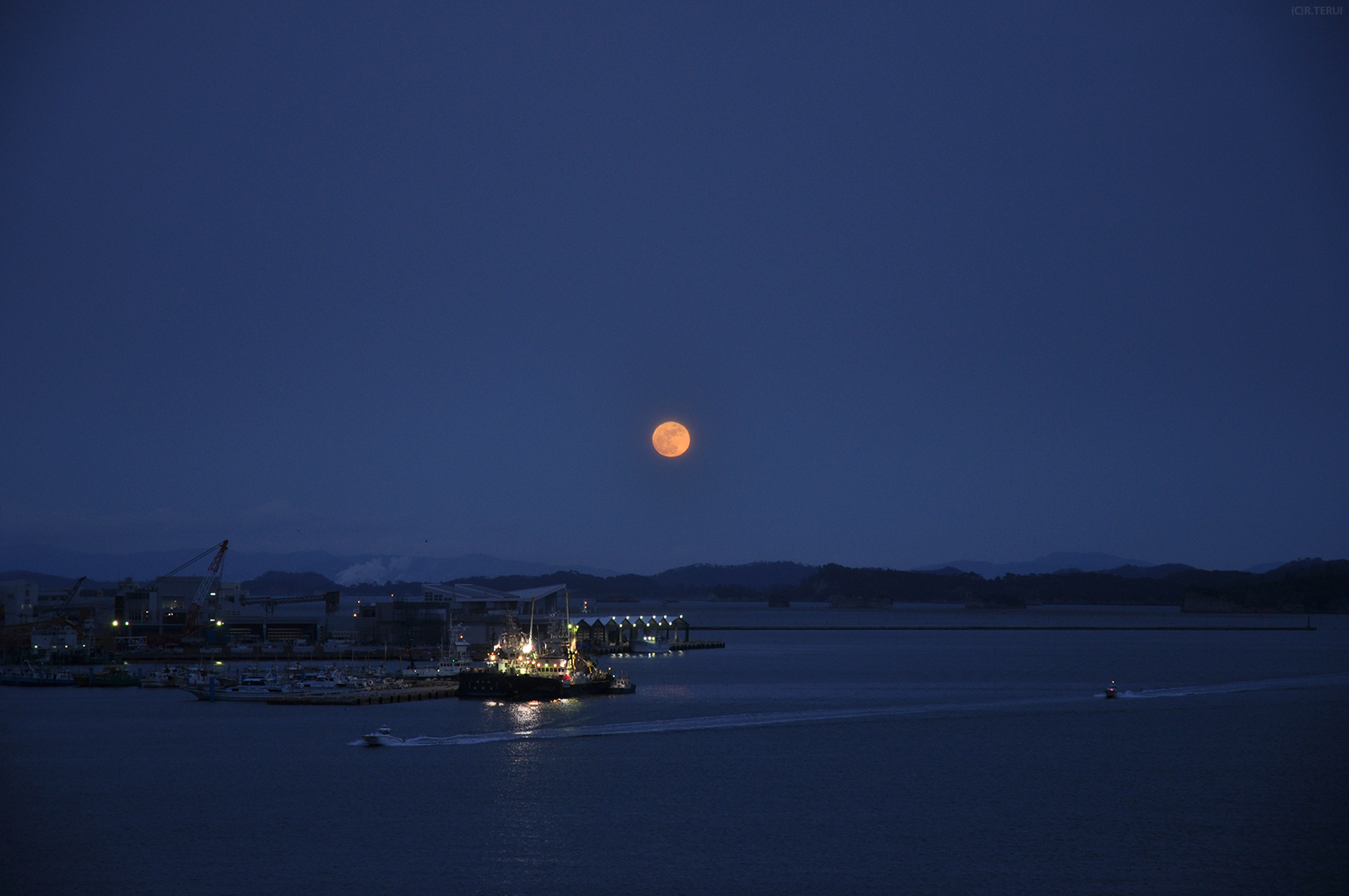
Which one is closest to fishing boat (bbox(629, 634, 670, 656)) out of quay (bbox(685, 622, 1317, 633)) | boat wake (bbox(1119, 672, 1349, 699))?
quay (bbox(685, 622, 1317, 633))

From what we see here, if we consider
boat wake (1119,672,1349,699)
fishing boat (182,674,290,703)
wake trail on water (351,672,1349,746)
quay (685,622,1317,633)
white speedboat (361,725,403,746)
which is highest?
fishing boat (182,674,290,703)

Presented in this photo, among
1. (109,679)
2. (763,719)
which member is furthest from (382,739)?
(109,679)

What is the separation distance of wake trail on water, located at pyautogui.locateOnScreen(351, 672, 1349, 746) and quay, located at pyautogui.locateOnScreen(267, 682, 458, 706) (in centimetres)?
1575

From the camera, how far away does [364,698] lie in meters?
62.9

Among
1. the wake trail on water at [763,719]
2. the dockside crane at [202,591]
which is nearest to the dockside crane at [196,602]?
the dockside crane at [202,591]

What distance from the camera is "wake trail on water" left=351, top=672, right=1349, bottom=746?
48062 mm

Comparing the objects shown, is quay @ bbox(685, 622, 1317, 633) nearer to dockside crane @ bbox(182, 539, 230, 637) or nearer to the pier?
the pier

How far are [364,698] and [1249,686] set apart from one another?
184ft

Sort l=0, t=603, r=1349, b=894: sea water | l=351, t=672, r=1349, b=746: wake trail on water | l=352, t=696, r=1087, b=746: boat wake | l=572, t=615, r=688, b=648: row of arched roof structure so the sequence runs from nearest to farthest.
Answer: l=0, t=603, r=1349, b=894: sea water → l=352, t=696, r=1087, b=746: boat wake → l=351, t=672, r=1349, b=746: wake trail on water → l=572, t=615, r=688, b=648: row of arched roof structure

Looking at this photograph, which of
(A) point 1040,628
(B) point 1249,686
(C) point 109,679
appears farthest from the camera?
(A) point 1040,628

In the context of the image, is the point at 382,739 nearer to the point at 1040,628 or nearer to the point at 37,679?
the point at 37,679

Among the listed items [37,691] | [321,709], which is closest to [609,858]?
[321,709]

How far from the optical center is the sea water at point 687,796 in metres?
28.1

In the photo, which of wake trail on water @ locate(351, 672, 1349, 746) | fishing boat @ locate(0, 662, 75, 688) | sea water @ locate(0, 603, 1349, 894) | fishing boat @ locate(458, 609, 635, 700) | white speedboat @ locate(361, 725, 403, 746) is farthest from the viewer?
fishing boat @ locate(0, 662, 75, 688)
